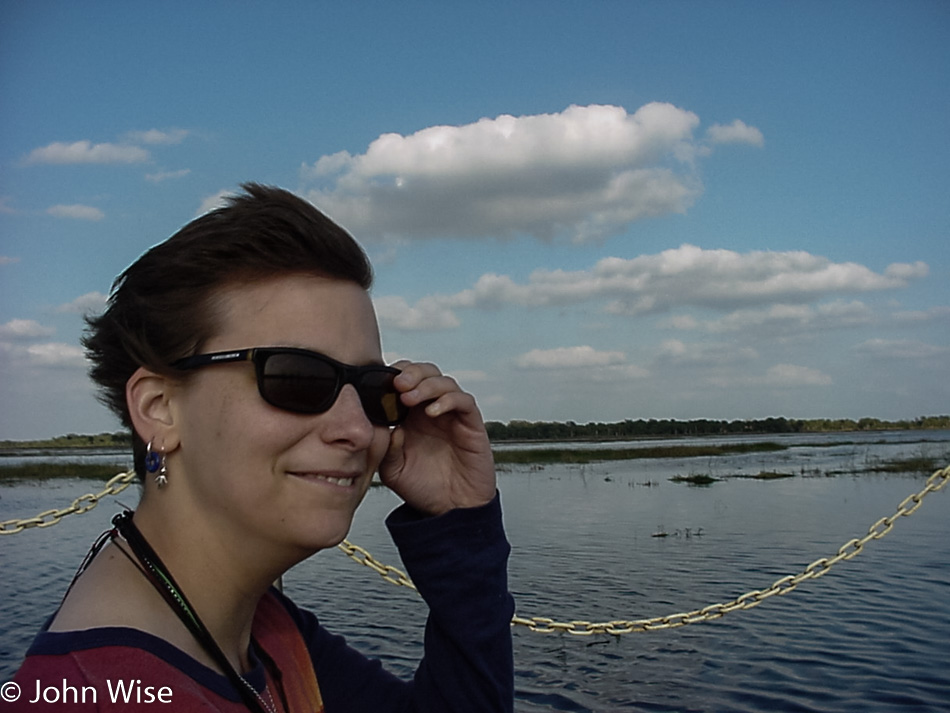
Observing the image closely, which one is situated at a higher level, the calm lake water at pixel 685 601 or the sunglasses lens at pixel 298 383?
the sunglasses lens at pixel 298 383

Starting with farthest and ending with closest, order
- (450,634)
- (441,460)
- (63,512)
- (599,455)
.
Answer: (599,455) < (63,512) < (441,460) < (450,634)

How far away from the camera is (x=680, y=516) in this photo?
68.4 feet

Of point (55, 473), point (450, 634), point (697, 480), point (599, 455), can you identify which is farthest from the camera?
point (599, 455)

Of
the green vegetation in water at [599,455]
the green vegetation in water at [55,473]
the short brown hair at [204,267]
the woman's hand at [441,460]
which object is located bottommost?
the green vegetation in water at [599,455]

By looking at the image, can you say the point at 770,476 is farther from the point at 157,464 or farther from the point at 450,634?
the point at 157,464

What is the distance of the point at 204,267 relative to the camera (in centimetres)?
147

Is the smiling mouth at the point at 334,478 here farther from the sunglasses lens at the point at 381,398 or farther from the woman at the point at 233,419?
the sunglasses lens at the point at 381,398

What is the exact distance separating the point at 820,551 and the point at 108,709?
1576cm

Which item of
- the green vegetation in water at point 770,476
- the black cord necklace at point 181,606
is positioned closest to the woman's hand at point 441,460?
the black cord necklace at point 181,606

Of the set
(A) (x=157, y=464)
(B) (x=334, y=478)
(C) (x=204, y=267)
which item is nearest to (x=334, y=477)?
(B) (x=334, y=478)

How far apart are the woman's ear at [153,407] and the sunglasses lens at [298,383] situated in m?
0.22

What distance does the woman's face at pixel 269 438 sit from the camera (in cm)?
145

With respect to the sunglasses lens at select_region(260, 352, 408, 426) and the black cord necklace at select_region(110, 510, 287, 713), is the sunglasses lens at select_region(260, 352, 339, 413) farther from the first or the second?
the black cord necklace at select_region(110, 510, 287, 713)

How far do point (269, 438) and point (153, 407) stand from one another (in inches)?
10.7
